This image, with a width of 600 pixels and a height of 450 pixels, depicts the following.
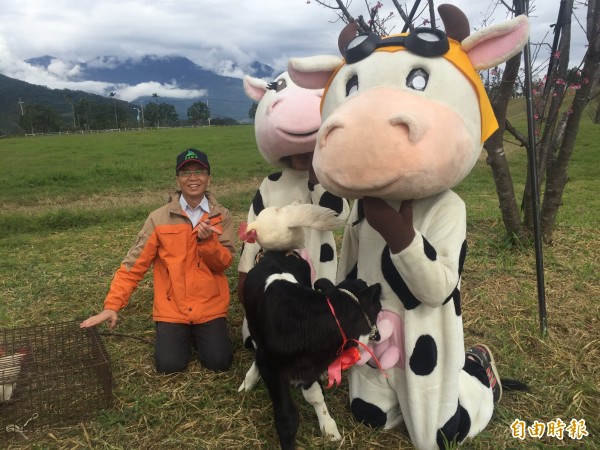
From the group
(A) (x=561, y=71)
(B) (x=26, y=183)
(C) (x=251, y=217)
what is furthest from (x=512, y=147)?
(C) (x=251, y=217)

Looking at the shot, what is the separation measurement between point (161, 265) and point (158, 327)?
1.39 feet

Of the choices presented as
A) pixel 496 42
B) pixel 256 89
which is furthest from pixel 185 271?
pixel 496 42

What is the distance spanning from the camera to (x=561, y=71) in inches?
166

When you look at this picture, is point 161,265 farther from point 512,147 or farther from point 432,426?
point 512,147

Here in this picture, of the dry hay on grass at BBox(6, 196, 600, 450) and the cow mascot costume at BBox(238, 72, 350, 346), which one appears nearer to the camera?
the dry hay on grass at BBox(6, 196, 600, 450)

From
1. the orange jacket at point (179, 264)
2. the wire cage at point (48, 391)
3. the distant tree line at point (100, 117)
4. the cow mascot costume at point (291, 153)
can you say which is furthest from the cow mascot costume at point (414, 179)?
the distant tree line at point (100, 117)

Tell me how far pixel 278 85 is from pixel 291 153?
1.39ft

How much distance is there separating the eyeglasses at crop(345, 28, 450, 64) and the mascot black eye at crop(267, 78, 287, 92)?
82 centimetres

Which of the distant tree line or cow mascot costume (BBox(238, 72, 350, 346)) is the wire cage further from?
the distant tree line

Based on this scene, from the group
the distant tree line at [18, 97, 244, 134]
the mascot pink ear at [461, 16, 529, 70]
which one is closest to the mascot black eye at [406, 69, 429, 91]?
the mascot pink ear at [461, 16, 529, 70]

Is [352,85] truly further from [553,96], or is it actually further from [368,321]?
[553,96]

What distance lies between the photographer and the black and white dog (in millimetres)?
1924

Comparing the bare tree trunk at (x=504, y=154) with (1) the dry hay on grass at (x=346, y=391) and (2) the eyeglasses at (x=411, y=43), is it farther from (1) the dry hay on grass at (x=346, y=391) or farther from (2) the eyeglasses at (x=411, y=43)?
(2) the eyeglasses at (x=411, y=43)

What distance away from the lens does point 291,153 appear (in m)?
2.65
